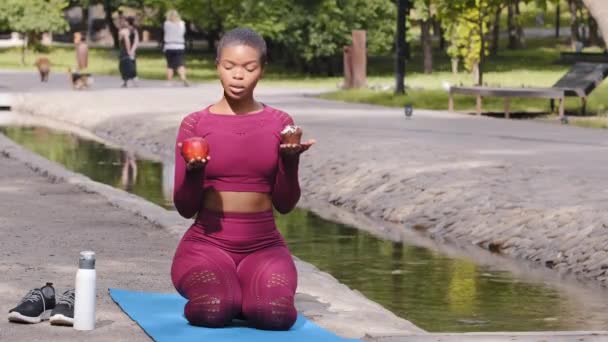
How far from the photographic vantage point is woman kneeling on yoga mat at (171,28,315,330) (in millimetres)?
8148

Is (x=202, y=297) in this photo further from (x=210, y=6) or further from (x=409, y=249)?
(x=210, y=6)

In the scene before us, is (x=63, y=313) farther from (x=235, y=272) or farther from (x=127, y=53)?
(x=127, y=53)

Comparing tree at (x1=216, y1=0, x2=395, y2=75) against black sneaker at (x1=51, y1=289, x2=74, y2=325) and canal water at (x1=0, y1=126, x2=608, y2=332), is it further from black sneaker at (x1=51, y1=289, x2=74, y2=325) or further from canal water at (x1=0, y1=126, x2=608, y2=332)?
black sneaker at (x1=51, y1=289, x2=74, y2=325)

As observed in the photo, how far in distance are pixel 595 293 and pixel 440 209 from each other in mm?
3873

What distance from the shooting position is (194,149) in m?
7.86

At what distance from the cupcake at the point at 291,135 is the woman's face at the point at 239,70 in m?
0.32

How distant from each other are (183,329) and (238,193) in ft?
2.48

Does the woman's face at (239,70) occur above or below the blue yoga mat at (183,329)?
above

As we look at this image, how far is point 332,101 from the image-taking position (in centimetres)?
3084

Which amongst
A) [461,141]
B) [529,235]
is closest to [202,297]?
[529,235]

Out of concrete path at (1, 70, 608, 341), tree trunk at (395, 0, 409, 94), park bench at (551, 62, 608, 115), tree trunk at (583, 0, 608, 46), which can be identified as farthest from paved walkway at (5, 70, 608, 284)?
tree trunk at (395, 0, 409, 94)

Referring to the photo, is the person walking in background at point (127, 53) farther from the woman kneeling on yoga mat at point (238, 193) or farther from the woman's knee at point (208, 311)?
the woman's knee at point (208, 311)

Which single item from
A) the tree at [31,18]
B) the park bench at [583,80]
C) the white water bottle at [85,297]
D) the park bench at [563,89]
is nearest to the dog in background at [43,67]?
the park bench at [563,89]

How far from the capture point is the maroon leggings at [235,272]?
317 inches
